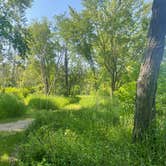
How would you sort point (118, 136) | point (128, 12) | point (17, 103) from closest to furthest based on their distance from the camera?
point (118, 136) < point (17, 103) < point (128, 12)

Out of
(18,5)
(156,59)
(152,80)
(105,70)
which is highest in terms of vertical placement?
(18,5)

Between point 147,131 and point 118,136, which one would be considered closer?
point 147,131

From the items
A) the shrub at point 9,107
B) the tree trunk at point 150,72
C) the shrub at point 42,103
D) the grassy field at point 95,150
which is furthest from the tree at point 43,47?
the tree trunk at point 150,72

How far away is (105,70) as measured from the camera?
2216 centimetres

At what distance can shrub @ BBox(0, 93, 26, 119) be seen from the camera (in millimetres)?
11594

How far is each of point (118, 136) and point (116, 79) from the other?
16513mm

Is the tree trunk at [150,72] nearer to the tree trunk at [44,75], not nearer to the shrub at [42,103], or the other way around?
the shrub at [42,103]

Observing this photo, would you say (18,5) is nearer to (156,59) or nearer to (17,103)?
(17,103)

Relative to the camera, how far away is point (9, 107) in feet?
38.8

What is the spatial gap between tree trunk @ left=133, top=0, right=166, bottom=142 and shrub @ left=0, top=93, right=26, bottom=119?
8060mm

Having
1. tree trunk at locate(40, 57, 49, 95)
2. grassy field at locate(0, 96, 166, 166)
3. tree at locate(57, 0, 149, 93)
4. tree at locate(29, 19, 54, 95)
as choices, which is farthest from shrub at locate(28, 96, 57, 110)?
tree trunk at locate(40, 57, 49, 95)

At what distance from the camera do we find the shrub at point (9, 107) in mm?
11594

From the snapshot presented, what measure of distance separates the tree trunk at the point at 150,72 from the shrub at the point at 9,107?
806 cm

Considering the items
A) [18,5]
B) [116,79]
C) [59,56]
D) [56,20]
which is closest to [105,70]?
[116,79]
